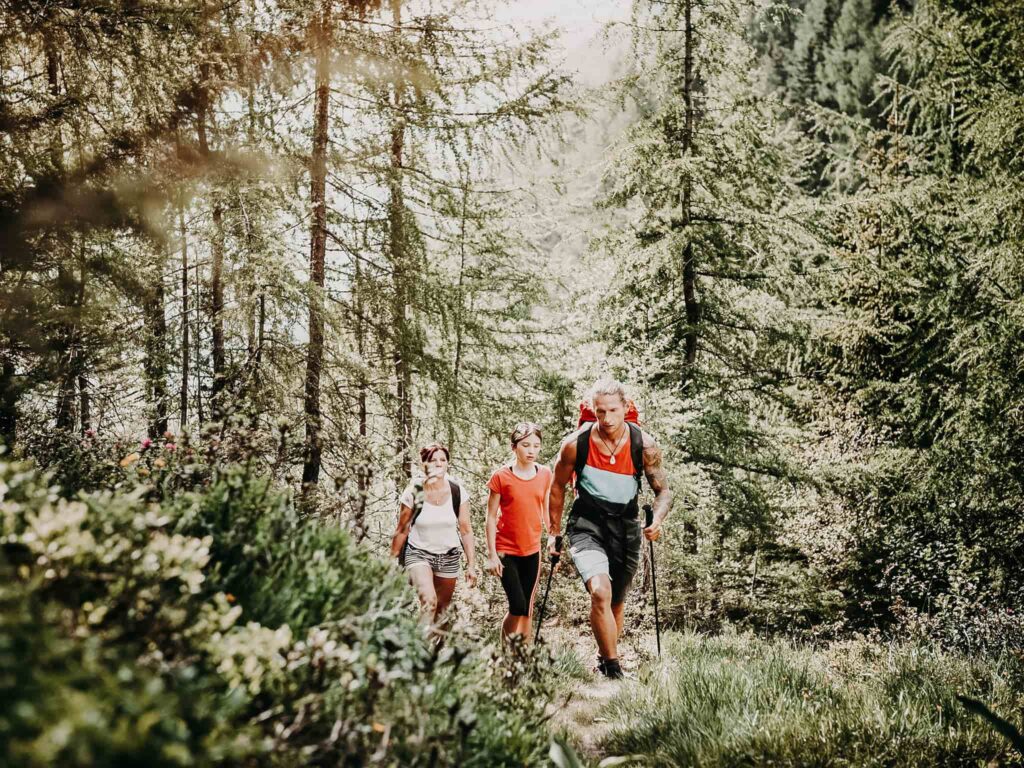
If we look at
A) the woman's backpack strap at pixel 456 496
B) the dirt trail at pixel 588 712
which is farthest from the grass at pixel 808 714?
the woman's backpack strap at pixel 456 496

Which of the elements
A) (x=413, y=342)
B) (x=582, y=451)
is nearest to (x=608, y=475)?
(x=582, y=451)

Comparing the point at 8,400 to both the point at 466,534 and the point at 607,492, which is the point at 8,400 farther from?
the point at 607,492

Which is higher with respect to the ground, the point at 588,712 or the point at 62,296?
the point at 62,296

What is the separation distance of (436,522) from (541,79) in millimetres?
5387

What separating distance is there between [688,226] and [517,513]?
7227 millimetres

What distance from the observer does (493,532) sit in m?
5.73

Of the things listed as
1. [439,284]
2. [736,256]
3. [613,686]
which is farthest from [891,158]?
[613,686]

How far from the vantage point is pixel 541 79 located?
7738mm

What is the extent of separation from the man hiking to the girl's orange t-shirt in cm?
26

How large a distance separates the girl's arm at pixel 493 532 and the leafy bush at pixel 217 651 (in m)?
2.48

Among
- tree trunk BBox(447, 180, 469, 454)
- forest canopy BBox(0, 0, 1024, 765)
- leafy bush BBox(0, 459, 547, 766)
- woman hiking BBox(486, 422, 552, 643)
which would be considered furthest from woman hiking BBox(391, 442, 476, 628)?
tree trunk BBox(447, 180, 469, 454)

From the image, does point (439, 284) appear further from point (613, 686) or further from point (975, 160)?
point (975, 160)

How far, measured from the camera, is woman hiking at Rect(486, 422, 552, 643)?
5578mm

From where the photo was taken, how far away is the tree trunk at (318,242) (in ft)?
22.2
